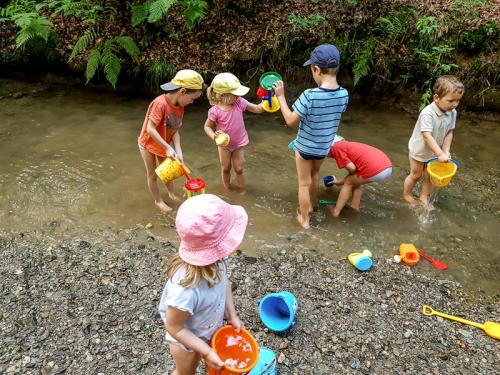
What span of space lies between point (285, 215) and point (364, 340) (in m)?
1.71

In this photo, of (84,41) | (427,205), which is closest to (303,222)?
(427,205)

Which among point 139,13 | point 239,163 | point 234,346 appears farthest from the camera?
point 139,13

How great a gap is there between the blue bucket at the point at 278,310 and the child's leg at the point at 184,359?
2.83 feet

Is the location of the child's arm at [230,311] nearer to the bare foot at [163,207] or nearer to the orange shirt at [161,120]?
the orange shirt at [161,120]

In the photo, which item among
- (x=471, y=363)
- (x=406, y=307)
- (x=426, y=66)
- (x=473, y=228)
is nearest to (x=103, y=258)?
(x=406, y=307)

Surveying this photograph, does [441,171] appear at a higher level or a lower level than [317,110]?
lower

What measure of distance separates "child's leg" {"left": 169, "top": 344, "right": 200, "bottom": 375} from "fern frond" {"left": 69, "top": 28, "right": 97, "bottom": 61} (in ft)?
18.5

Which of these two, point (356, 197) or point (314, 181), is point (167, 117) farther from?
point (356, 197)

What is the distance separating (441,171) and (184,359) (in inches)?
127

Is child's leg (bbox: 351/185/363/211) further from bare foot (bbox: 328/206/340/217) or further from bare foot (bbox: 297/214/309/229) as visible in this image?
bare foot (bbox: 297/214/309/229)

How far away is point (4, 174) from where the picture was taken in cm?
492

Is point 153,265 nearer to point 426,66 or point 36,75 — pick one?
point 426,66

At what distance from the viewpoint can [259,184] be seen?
4957mm

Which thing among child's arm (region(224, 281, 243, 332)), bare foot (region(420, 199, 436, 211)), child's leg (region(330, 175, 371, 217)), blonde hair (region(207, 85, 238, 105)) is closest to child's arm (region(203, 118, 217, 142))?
blonde hair (region(207, 85, 238, 105))
